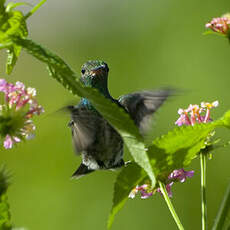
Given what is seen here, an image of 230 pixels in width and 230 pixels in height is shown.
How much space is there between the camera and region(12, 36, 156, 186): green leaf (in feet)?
5.17

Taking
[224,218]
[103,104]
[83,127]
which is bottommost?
[224,218]

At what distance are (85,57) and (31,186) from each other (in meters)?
1.85

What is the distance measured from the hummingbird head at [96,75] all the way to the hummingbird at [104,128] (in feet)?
0.65

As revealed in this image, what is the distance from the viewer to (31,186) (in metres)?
6.19

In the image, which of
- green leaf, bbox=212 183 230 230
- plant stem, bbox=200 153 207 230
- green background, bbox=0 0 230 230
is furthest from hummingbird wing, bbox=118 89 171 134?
green background, bbox=0 0 230 230

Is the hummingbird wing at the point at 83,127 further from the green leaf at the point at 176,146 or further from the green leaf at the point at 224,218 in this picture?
the green leaf at the point at 224,218

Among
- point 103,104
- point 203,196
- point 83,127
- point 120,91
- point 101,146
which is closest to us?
point 103,104

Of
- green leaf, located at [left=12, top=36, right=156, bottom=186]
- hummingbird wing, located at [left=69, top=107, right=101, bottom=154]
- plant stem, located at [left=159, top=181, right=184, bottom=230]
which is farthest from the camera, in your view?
hummingbird wing, located at [left=69, top=107, right=101, bottom=154]

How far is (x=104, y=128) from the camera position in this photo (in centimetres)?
241

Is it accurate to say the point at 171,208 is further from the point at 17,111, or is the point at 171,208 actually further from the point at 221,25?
the point at 221,25

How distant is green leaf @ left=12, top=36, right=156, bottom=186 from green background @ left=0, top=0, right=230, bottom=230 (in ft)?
11.3

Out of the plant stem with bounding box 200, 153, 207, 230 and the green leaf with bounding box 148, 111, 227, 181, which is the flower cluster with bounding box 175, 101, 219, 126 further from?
the green leaf with bounding box 148, 111, 227, 181

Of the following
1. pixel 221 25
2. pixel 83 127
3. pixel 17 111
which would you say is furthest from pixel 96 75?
pixel 17 111

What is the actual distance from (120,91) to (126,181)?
198 inches
